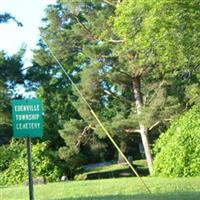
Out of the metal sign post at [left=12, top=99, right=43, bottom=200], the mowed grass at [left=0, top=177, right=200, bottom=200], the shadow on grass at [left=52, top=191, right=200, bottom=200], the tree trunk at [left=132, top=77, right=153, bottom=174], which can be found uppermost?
the tree trunk at [left=132, top=77, right=153, bottom=174]

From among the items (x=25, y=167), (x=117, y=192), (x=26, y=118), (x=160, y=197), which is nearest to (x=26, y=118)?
(x=26, y=118)

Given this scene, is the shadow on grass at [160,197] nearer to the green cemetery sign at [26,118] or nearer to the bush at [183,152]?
the green cemetery sign at [26,118]

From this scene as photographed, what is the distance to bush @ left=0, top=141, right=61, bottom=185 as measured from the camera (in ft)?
76.2

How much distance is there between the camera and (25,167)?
2355cm

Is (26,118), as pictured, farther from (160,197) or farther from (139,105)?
(139,105)

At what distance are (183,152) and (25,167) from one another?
712cm

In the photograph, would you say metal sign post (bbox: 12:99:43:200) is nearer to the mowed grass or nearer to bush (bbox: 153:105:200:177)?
the mowed grass

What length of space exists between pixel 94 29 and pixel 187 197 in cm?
2104

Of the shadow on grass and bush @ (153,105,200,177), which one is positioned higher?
bush @ (153,105,200,177)

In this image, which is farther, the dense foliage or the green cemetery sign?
the dense foliage

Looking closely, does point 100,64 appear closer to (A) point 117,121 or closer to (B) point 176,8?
(A) point 117,121

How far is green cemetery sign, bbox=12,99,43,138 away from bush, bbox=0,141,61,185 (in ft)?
47.4

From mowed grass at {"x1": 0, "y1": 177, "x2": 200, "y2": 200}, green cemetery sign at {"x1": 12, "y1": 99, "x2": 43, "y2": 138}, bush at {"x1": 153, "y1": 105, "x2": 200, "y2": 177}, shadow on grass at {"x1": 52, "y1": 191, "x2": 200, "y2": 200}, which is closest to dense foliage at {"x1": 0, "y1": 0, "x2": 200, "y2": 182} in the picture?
bush at {"x1": 153, "y1": 105, "x2": 200, "y2": 177}

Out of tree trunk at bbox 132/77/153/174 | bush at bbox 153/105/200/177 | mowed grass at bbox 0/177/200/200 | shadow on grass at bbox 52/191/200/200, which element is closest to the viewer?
shadow on grass at bbox 52/191/200/200
